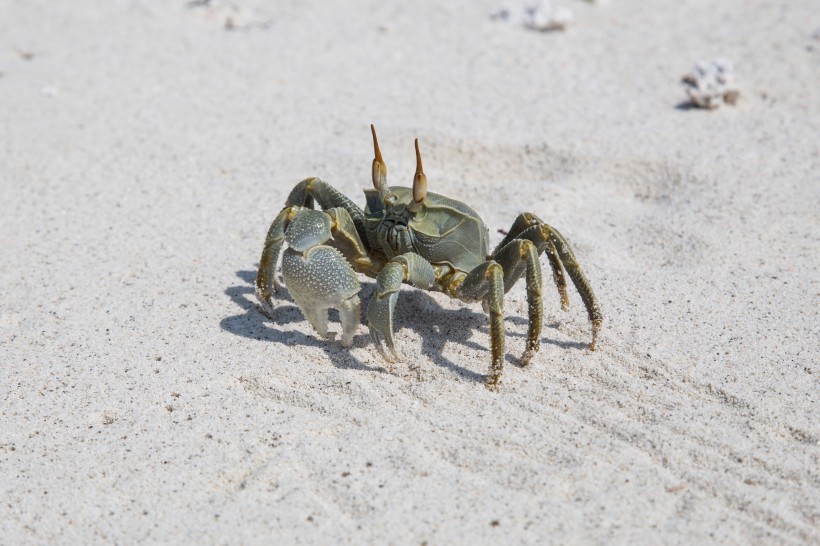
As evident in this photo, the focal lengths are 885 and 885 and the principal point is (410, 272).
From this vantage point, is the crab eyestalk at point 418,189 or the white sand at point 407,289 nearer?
the white sand at point 407,289

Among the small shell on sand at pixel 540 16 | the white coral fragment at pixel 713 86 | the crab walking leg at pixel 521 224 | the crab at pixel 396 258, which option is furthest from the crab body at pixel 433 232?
the small shell on sand at pixel 540 16

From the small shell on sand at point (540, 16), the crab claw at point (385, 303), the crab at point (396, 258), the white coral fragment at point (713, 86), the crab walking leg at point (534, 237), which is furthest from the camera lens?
the small shell on sand at point (540, 16)

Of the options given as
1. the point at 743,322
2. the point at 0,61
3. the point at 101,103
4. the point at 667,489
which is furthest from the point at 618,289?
the point at 0,61

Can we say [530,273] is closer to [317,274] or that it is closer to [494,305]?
[494,305]

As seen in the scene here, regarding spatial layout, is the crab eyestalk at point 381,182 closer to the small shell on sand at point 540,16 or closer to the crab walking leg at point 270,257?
the crab walking leg at point 270,257

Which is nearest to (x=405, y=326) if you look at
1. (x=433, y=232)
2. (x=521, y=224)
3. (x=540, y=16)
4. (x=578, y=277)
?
(x=433, y=232)

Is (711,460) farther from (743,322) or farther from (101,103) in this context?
(101,103)

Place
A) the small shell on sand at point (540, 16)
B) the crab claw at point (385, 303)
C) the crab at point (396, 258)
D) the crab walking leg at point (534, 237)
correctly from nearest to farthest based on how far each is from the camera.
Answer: the crab claw at point (385, 303) < the crab at point (396, 258) < the crab walking leg at point (534, 237) < the small shell on sand at point (540, 16)

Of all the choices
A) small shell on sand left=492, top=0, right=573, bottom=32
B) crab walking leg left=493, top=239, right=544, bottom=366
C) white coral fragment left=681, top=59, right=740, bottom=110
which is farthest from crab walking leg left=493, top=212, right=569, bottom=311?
small shell on sand left=492, top=0, right=573, bottom=32
